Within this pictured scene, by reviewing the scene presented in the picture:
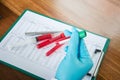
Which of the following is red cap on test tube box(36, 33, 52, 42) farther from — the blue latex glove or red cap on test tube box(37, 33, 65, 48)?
the blue latex glove

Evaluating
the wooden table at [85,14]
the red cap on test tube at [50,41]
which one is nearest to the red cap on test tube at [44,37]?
the red cap on test tube at [50,41]

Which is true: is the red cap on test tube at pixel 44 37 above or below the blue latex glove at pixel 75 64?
above

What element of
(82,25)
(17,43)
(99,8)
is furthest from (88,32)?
(17,43)

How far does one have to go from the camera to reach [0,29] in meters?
0.89

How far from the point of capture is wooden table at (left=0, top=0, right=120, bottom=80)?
871mm

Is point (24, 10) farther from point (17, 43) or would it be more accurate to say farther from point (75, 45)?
point (75, 45)

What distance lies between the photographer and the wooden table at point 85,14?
87 centimetres

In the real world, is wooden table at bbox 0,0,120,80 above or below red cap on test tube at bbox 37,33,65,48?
above

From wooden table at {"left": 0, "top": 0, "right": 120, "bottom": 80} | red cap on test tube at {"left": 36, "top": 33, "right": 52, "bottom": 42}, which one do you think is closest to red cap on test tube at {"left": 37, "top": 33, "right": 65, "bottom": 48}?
red cap on test tube at {"left": 36, "top": 33, "right": 52, "bottom": 42}

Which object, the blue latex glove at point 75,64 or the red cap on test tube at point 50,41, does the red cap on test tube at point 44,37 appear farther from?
the blue latex glove at point 75,64

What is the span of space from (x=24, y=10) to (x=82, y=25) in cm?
26

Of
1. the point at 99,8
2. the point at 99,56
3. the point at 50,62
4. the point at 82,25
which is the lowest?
the point at 50,62

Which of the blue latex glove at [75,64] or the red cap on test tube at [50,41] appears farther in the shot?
the red cap on test tube at [50,41]

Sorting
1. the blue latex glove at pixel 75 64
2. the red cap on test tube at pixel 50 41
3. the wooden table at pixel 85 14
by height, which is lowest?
the blue latex glove at pixel 75 64
